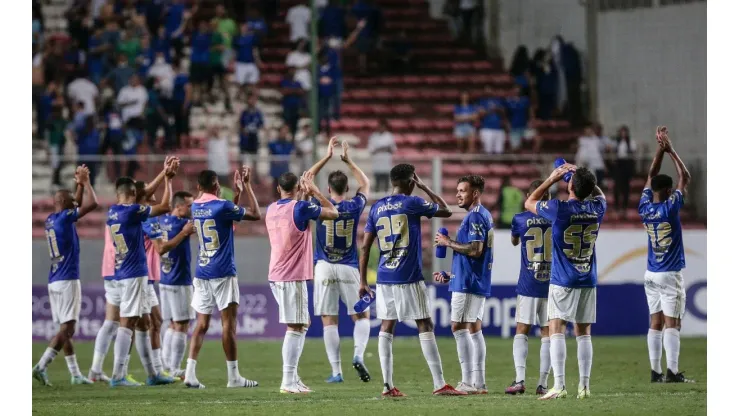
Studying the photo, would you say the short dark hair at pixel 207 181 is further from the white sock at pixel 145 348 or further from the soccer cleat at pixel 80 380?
the soccer cleat at pixel 80 380

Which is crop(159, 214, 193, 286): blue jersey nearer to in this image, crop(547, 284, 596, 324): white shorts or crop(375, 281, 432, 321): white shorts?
crop(375, 281, 432, 321): white shorts

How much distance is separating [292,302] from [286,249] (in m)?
0.56

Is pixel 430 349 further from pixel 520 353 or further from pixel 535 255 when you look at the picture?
pixel 535 255

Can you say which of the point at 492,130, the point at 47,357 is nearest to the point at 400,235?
the point at 47,357

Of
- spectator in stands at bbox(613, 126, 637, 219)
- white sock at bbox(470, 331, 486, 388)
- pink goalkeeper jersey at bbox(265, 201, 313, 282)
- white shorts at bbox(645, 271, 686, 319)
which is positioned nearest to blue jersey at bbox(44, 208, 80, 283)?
pink goalkeeper jersey at bbox(265, 201, 313, 282)

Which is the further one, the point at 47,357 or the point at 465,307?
the point at 47,357

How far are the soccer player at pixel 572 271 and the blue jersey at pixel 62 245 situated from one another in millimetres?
6130

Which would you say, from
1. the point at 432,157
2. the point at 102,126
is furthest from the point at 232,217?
the point at 102,126

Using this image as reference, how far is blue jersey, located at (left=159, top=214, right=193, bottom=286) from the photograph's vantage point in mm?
14617

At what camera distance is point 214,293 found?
13.5 meters

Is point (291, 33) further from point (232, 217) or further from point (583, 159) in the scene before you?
point (232, 217)

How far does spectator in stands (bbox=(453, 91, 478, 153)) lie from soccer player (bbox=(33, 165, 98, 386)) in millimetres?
13921

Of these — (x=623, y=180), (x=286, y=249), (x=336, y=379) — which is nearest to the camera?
(x=286, y=249)
